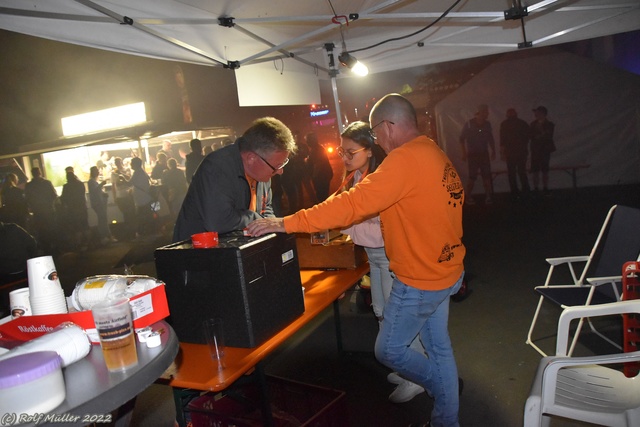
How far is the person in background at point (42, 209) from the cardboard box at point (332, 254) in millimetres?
3860

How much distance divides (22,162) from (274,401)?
15.3 ft

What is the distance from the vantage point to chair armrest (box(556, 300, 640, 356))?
2094 mm

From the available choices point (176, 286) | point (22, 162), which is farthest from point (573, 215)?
point (22, 162)

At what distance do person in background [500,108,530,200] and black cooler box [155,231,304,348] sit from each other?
830cm

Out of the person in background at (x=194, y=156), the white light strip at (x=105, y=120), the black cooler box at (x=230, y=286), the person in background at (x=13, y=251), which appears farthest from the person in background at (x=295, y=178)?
the black cooler box at (x=230, y=286)

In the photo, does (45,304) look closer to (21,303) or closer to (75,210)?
(21,303)

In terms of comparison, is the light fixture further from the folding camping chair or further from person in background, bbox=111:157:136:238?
person in background, bbox=111:157:136:238

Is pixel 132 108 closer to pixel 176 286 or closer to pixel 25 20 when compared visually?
pixel 25 20

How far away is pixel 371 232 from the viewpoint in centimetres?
271

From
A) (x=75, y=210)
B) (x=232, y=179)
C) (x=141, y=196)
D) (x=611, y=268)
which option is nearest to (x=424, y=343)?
(x=232, y=179)

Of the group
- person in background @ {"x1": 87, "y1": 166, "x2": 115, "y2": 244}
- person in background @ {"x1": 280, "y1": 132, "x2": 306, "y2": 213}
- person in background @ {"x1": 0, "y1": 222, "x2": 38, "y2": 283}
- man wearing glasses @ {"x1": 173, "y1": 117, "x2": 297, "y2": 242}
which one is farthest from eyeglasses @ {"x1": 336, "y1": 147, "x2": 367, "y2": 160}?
person in background @ {"x1": 280, "y1": 132, "x2": 306, "y2": 213}

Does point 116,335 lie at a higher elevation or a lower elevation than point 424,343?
higher

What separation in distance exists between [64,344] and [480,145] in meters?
9.25

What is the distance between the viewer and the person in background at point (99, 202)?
6266 mm
